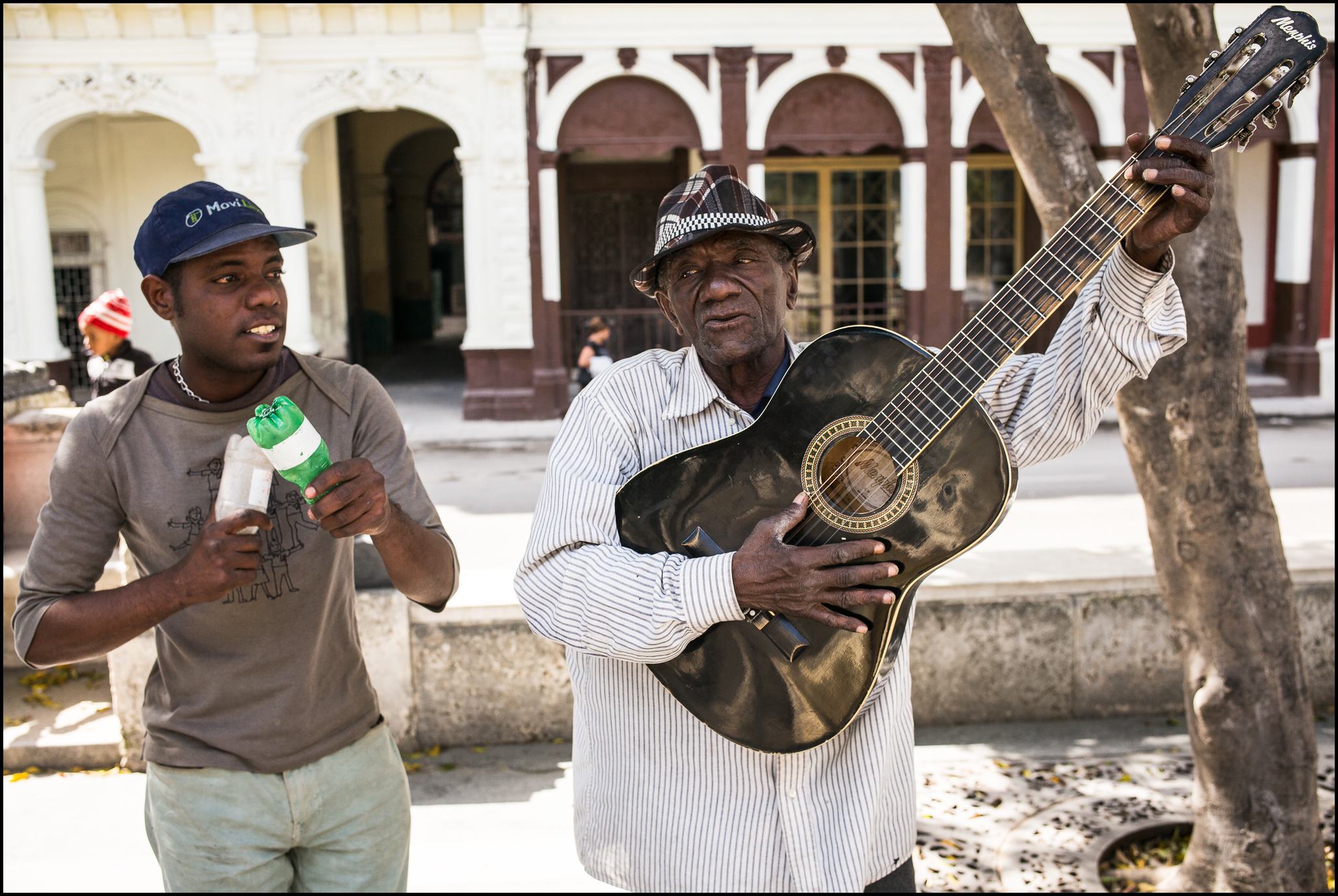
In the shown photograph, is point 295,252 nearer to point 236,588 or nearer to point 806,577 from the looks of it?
point 236,588

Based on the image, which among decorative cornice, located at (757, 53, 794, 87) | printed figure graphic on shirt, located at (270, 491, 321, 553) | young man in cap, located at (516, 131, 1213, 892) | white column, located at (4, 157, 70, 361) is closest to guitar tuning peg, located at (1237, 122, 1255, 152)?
young man in cap, located at (516, 131, 1213, 892)

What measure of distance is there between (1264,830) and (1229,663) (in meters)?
0.52

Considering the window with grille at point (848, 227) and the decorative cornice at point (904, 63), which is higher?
the decorative cornice at point (904, 63)

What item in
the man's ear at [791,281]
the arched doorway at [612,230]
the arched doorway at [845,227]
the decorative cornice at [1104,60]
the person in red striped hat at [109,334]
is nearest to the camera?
the man's ear at [791,281]

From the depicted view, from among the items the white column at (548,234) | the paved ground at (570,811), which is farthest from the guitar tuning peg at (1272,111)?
the white column at (548,234)

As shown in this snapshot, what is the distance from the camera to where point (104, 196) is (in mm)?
17062

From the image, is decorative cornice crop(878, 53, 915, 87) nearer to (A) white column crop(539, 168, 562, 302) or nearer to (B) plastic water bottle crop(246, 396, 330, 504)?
(A) white column crop(539, 168, 562, 302)

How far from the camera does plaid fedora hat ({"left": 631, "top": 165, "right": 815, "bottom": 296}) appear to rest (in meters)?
2.25

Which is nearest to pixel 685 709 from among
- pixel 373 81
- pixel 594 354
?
pixel 594 354

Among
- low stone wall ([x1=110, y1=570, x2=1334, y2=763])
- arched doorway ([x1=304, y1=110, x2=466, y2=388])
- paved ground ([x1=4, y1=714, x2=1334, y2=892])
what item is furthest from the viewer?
arched doorway ([x1=304, y1=110, x2=466, y2=388])

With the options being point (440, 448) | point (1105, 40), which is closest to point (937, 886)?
point (440, 448)

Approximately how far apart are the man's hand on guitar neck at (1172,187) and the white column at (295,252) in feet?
43.3

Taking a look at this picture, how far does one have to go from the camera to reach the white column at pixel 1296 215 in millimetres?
15633

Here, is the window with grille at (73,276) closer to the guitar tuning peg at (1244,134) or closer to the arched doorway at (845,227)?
the arched doorway at (845,227)
